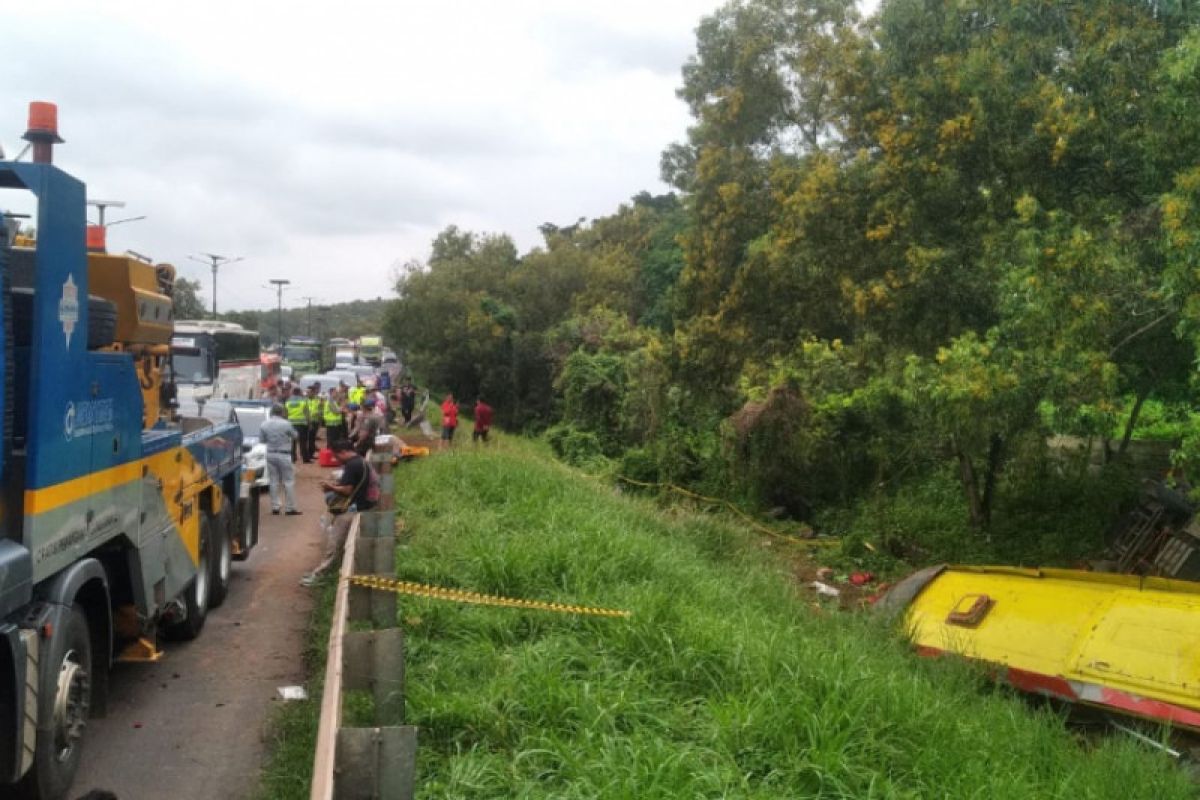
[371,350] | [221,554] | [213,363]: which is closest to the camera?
[221,554]

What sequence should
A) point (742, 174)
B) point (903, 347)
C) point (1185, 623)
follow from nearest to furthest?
point (1185, 623)
point (903, 347)
point (742, 174)

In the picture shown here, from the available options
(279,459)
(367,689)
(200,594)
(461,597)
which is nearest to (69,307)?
(367,689)

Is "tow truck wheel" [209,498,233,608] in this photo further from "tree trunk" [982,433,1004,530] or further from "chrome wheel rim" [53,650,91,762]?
"tree trunk" [982,433,1004,530]

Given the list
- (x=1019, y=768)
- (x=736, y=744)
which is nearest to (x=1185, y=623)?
(x=1019, y=768)

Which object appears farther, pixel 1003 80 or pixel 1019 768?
pixel 1003 80

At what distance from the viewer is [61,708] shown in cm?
508

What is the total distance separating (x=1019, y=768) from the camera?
5.32m

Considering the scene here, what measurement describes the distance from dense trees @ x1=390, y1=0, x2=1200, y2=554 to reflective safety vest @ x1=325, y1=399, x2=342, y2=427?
623 cm

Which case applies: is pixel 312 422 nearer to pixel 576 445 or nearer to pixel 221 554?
pixel 576 445

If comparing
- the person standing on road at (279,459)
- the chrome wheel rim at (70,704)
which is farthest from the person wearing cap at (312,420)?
the chrome wheel rim at (70,704)

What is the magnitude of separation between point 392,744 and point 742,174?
15417mm

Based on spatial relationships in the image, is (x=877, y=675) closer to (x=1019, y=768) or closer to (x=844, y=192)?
(x=1019, y=768)

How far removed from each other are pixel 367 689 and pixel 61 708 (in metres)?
1.50

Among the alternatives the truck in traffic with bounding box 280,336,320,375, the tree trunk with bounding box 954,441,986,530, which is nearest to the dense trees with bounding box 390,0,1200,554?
the tree trunk with bounding box 954,441,986,530
